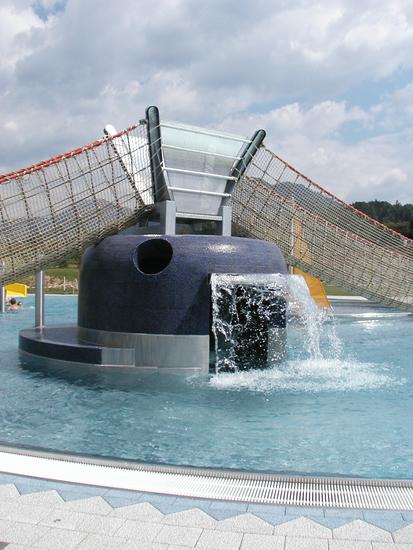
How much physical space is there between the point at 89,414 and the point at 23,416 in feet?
2.76

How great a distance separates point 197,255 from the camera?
12.1 meters

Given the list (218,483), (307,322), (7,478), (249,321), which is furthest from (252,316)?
(7,478)

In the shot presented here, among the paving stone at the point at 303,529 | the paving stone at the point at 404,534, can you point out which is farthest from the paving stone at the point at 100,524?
the paving stone at the point at 404,534

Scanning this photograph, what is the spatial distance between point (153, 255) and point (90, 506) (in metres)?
8.79

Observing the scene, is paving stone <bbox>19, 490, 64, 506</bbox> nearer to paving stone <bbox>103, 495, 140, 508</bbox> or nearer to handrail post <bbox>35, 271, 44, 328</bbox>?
paving stone <bbox>103, 495, 140, 508</bbox>

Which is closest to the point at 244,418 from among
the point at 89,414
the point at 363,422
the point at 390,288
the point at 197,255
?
the point at 363,422

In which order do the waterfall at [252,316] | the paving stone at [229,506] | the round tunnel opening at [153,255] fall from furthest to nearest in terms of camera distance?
the round tunnel opening at [153,255] < the waterfall at [252,316] < the paving stone at [229,506]

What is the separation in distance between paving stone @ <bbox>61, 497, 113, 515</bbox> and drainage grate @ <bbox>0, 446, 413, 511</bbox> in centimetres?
34

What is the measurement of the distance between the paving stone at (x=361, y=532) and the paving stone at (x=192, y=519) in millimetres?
862

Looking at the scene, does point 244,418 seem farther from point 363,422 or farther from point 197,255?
point 197,255

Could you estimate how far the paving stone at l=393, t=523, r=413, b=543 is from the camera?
4168mm

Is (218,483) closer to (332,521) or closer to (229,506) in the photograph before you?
(229,506)

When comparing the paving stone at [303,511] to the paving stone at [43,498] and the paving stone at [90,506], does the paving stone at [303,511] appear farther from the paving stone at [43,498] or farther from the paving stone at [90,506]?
the paving stone at [43,498]

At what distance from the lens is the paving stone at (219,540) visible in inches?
160
